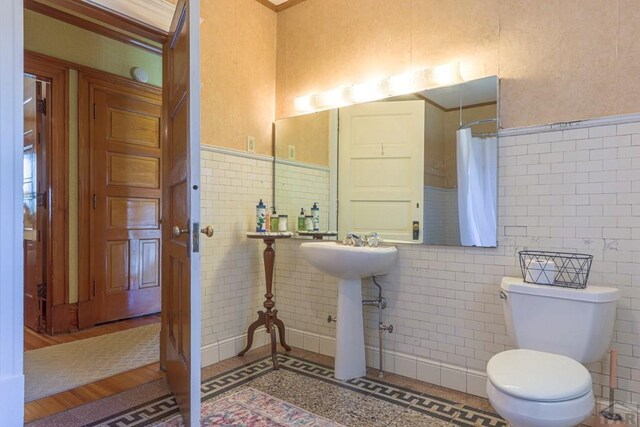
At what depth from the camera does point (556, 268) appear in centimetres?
182

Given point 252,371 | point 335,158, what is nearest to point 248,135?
point 335,158

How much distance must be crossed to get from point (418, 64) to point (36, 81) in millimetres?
2991

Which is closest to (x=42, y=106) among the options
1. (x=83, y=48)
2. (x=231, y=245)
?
(x=83, y=48)

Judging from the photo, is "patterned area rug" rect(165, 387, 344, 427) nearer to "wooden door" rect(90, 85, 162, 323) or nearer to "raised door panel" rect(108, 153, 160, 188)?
"wooden door" rect(90, 85, 162, 323)

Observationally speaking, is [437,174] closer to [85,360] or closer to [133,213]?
[85,360]

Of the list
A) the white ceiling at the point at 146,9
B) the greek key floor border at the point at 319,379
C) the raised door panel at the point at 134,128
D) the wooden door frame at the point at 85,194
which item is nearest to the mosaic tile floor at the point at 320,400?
the greek key floor border at the point at 319,379

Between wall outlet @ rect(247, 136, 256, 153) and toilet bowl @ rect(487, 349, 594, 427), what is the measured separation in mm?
2043

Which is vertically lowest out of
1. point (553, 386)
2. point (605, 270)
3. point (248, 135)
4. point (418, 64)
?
point (553, 386)

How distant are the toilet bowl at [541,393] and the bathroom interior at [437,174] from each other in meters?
0.01

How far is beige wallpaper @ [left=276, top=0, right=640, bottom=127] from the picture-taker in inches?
70.9

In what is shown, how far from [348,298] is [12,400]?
1.67 m

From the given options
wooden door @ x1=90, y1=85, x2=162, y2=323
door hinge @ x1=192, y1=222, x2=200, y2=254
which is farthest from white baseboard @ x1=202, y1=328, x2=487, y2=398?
wooden door @ x1=90, y1=85, x2=162, y2=323

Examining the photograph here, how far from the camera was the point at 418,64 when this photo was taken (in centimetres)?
237

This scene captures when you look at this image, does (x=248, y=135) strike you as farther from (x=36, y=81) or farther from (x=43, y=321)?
(x=43, y=321)
